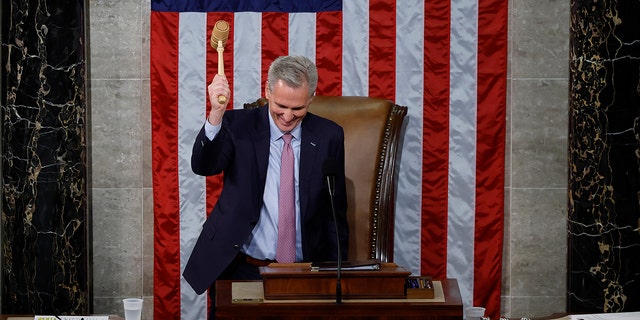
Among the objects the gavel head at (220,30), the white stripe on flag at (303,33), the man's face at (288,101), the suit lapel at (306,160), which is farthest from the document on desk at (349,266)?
the white stripe on flag at (303,33)

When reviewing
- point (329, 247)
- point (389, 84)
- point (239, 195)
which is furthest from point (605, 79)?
point (239, 195)

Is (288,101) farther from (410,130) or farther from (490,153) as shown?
(490,153)

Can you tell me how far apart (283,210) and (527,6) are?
2244 millimetres

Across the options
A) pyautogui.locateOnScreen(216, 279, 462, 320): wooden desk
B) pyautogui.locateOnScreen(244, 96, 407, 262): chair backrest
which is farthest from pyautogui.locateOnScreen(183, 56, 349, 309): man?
pyautogui.locateOnScreen(216, 279, 462, 320): wooden desk

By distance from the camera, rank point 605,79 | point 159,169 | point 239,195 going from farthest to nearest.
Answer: point 159,169, point 605,79, point 239,195

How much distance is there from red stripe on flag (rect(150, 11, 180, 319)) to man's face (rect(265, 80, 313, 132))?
1.54m

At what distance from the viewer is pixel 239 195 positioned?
3824 mm

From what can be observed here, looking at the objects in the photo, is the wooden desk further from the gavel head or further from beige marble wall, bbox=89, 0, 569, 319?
beige marble wall, bbox=89, 0, 569, 319

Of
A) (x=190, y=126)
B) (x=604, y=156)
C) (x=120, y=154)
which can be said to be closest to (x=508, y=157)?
(x=604, y=156)

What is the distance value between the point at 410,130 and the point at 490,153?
0.47 meters

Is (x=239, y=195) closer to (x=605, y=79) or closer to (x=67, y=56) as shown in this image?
(x=67, y=56)

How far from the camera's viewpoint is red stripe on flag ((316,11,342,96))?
5195 mm

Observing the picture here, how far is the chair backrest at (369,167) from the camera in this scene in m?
4.54

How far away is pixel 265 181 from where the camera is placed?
12.6 ft
